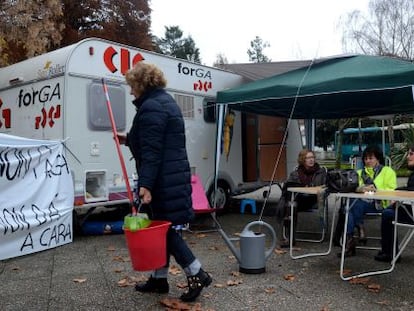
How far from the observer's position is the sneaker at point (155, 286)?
165 inches

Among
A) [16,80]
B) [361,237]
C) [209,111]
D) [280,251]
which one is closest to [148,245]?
[280,251]

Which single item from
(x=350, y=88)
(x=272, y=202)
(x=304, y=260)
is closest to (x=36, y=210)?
(x=304, y=260)

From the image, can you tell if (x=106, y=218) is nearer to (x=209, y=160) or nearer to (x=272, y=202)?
(x=209, y=160)

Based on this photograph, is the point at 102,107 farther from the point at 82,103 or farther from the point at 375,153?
the point at 375,153

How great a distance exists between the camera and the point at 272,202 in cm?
1148

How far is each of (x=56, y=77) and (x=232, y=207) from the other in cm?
447

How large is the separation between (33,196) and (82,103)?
140 cm

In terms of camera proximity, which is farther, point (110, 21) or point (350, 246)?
point (110, 21)

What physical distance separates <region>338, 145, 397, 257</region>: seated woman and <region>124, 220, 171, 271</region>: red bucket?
2.45 metres

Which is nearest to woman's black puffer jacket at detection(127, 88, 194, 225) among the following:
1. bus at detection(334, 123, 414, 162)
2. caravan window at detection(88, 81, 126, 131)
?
caravan window at detection(88, 81, 126, 131)

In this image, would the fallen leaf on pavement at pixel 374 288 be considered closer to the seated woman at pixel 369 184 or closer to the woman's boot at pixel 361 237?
the seated woman at pixel 369 184

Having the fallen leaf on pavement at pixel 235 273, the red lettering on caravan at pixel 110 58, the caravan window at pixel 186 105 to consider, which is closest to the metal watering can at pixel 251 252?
the fallen leaf on pavement at pixel 235 273

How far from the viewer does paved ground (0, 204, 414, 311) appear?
4.02m

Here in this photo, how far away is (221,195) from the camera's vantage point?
907cm
